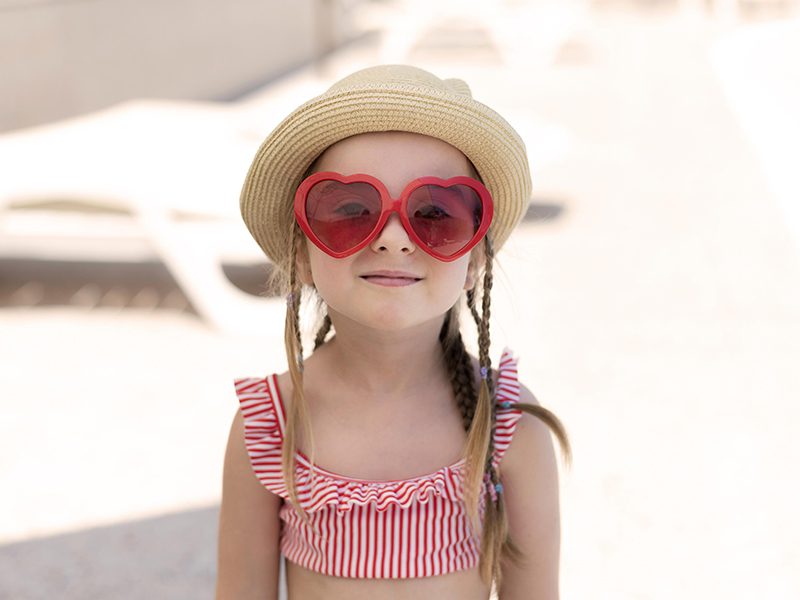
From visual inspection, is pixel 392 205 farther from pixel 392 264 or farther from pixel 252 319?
pixel 252 319

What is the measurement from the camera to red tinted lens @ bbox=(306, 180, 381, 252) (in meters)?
1.59

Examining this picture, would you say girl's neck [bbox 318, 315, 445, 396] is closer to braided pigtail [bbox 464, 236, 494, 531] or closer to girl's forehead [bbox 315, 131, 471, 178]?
braided pigtail [bbox 464, 236, 494, 531]

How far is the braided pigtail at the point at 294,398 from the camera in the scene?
5.88 ft

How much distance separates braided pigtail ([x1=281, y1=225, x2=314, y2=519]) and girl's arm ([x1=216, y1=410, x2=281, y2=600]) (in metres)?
0.09

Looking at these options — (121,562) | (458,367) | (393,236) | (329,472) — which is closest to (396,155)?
(393,236)

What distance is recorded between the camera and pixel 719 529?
3371mm

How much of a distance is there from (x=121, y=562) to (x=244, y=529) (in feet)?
5.04

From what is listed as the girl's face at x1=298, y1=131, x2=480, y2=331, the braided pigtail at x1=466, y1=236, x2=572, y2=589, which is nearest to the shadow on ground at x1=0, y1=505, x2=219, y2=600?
the braided pigtail at x1=466, y1=236, x2=572, y2=589

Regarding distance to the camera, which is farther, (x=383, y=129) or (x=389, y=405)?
(x=389, y=405)

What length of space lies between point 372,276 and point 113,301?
410cm

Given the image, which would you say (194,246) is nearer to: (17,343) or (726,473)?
(17,343)

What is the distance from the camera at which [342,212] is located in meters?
1.60

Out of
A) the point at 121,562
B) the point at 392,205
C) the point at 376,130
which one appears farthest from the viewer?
the point at 121,562

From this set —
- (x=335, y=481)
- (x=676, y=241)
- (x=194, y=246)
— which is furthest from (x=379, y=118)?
(x=676, y=241)
